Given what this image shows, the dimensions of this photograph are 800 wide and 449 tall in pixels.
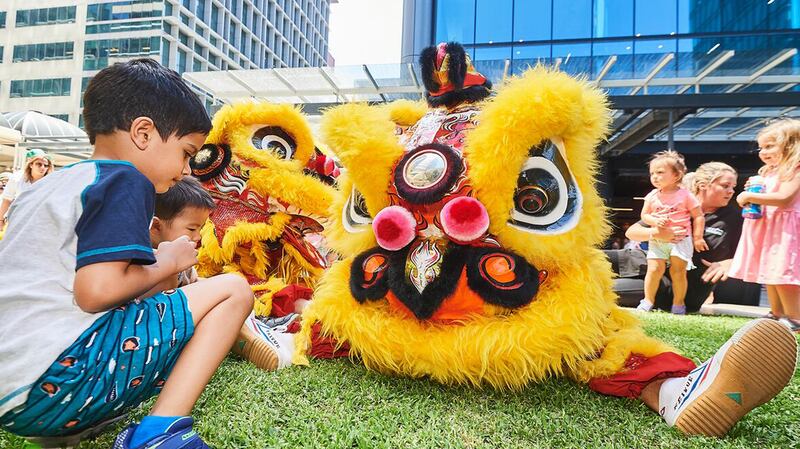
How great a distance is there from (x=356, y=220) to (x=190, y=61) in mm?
29661

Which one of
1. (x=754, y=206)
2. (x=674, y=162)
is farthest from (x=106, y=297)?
(x=674, y=162)

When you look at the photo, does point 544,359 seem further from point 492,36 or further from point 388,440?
point 492,36

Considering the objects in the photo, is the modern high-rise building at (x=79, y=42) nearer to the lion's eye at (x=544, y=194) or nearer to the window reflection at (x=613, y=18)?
the window reflection at (x=613, y=18)

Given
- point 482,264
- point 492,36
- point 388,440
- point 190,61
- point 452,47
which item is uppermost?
point 190,61

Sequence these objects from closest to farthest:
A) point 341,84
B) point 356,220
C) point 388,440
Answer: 1. point 388,440
2. point 356,220
3. point 341,84

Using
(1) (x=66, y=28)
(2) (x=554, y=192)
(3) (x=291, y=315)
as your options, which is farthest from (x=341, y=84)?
(1) (x=66, y=28)

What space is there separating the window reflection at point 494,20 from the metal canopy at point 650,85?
7.95 feet

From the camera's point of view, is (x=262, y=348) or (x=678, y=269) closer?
(x=262, y=348)

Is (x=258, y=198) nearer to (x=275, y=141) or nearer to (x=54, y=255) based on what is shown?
(x=275, y=141)

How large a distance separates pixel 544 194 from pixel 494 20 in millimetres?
10302

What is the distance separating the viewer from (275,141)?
234cm

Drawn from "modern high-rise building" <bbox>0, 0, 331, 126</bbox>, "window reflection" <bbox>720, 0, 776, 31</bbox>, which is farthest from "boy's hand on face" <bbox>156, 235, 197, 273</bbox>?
"modern high-rise building" <bbox>0, 0, 331, 126</bbox>

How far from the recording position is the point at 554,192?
1288 mm

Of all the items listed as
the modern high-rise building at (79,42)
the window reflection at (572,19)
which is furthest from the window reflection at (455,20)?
the modern high-rise building at (79,42)
